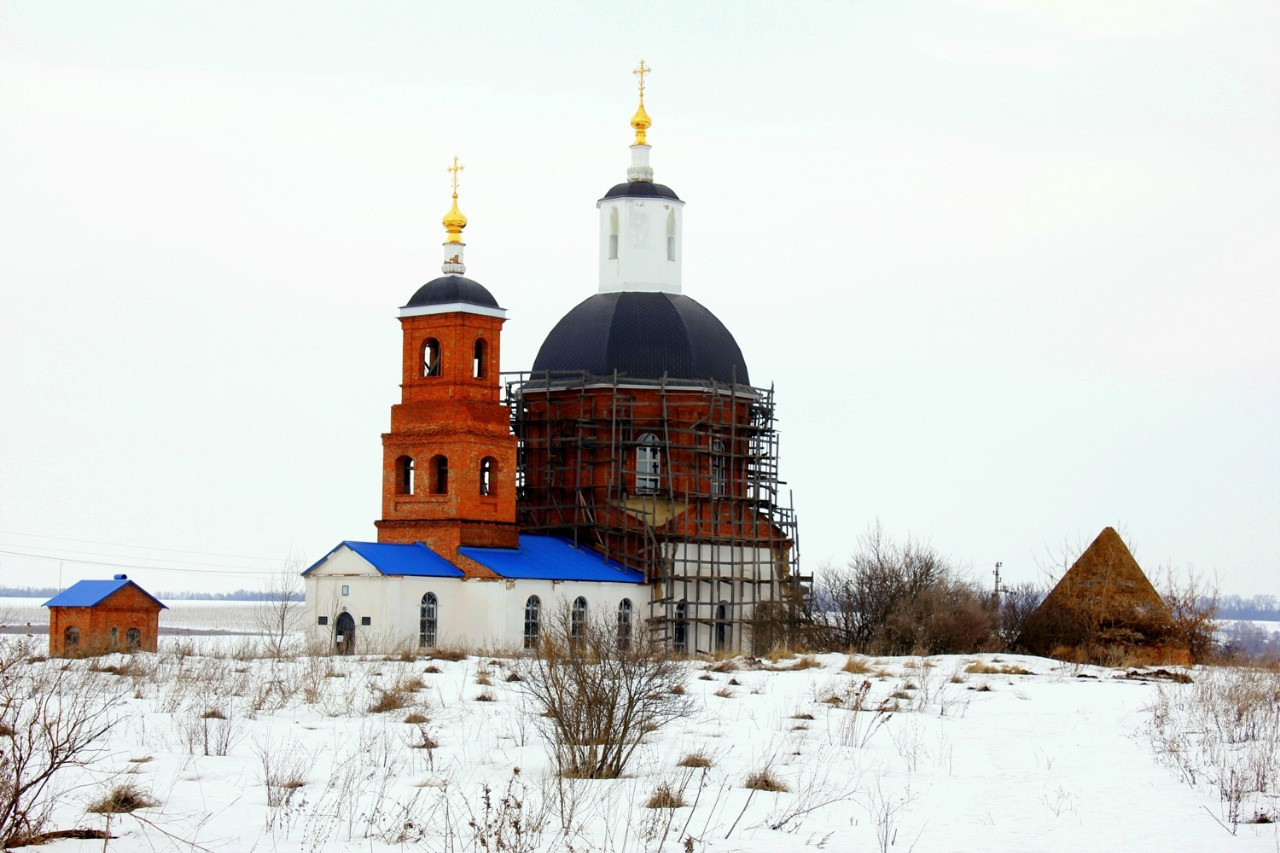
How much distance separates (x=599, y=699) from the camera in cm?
1686

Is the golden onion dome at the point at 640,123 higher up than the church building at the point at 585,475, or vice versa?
the golden onion dome at the point at 640,123

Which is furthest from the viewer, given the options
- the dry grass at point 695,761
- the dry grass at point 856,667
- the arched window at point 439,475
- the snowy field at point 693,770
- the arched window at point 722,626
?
the arched window at point 722,626

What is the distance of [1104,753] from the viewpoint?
62.2 feet

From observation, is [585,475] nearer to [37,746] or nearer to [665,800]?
[37,746]

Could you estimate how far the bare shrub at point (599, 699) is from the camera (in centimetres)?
1658

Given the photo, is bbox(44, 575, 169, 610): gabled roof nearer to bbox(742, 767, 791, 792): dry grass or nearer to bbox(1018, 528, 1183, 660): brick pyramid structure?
bbox(1018, 528, 1183, 660): brick pyramid structure

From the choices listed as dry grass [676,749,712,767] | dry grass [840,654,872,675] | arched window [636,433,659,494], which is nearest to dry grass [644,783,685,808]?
dry grass [676,749,712,767]

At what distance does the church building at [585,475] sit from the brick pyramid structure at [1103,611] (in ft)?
31.4

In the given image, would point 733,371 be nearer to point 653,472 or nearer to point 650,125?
point 653,472

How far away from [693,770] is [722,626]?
32.5 meters

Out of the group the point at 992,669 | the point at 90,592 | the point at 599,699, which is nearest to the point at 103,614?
the point at 90,592

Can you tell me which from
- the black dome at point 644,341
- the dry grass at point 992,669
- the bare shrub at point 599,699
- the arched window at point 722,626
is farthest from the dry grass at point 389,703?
the black dome at point 644,341

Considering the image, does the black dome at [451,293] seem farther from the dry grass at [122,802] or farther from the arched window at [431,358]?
the dry grass at [122,802]

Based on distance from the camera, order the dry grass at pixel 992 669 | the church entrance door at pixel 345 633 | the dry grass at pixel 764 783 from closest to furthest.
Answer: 1. the dry grass at pixel 764 783
2. the dry grass at pixel 992 669
3. the church entrance door at pixel 345 633
